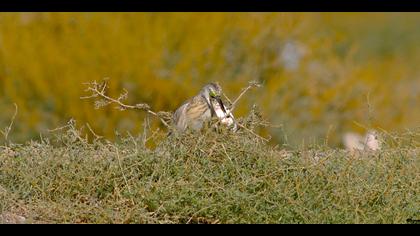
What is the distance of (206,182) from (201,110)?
139 centimetres

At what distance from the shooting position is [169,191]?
468 centimetres

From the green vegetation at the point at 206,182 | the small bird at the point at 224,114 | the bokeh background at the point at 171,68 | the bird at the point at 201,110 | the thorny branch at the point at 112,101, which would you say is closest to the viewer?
the green vegetation at the point at 206,182

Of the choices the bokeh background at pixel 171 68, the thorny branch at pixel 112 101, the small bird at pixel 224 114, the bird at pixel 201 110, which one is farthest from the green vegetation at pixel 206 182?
the bokeh background at pixel 171 68

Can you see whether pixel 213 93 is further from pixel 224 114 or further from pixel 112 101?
pixel 112 101

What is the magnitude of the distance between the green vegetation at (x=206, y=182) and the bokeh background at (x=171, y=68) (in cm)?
708

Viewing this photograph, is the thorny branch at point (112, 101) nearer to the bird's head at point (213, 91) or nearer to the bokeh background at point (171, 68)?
the bird's head at point (213, 91)

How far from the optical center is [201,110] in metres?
6.12

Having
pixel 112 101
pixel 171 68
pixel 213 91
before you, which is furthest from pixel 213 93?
pixel 171 68

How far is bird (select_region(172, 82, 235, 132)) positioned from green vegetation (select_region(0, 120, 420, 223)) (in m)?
0.53

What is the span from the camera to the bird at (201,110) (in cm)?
570
